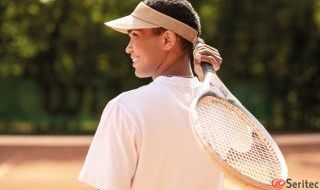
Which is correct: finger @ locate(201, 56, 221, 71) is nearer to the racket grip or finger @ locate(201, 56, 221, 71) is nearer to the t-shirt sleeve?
the racket grip

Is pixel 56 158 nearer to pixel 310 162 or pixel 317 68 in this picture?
pixel 310 162

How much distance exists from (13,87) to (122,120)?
68.5ft

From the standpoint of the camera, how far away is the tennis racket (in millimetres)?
2453

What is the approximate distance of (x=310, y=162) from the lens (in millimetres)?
13727

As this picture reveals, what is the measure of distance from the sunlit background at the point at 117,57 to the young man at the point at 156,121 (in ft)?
67.7

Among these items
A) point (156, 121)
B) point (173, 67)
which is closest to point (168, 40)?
point (173, 67)

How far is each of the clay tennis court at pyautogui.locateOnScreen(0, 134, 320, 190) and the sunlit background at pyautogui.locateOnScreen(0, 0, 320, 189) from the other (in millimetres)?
2733

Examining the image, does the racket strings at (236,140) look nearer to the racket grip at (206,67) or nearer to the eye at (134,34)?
the racket grip at (206,67)

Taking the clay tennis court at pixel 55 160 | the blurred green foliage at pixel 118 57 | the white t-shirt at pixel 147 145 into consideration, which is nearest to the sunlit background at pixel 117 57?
the blurred green foliage at pixel 118 57

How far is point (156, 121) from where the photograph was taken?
7.50ft

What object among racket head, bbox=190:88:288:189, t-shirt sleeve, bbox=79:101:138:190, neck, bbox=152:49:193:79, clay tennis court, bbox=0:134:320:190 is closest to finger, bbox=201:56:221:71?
racket head, bbox=190:88:288:189

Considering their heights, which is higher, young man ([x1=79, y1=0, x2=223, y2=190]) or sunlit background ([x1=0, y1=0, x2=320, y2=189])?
sunlit background ([x1=0, y1=0, x2=320, y2=189])

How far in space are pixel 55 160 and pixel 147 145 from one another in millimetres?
11916

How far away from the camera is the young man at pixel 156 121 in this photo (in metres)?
2.24
